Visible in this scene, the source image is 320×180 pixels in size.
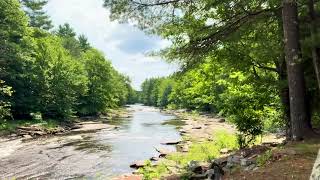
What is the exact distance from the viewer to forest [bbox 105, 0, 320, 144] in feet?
48.6

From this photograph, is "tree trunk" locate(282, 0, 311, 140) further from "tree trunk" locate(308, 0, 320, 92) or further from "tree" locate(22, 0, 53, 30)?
"tree" locate(22, 0, 53, 30)

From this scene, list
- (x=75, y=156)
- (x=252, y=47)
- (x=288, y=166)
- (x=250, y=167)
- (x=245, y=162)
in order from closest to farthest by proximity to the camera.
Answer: (x=288, y=166) < (x=250, y=167) < (x=245, y=162) < (x=252, y=47) < (x=75, y=156)

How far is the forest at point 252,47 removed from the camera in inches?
584

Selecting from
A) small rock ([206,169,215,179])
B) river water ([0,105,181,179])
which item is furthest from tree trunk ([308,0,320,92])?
river water ([0,105,181,179])

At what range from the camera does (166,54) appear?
1772 centimetres

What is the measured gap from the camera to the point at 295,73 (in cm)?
1480

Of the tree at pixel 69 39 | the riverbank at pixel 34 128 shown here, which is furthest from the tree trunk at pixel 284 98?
the tree at pixel 69 39

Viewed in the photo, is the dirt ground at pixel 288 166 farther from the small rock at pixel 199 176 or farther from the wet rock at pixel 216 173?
the small rock at pixel 199 176

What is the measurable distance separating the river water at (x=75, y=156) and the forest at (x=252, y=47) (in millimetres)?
6724

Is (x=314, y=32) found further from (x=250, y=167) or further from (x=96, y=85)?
(x=96, y=85)

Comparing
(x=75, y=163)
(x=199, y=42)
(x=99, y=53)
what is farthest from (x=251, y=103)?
(x=99, y=53)

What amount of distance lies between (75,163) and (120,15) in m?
10.0

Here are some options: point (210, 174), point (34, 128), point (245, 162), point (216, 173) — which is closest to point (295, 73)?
point (245, 162)

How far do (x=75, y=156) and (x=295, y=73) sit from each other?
15324 mm
